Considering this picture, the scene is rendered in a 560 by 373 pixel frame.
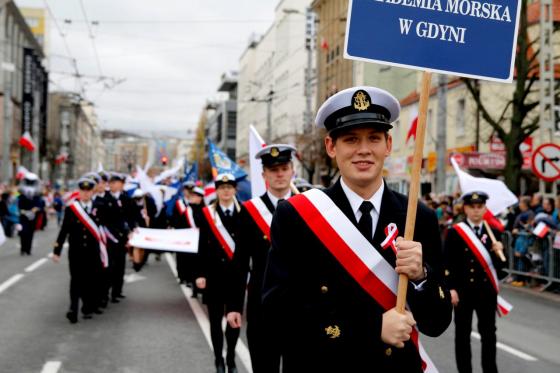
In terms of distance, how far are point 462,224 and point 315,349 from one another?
444cm

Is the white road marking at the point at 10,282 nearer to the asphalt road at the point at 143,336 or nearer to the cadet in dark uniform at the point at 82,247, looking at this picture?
the asphalt road at the point at 143,336

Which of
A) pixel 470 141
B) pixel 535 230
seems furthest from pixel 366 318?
pixel 470 141

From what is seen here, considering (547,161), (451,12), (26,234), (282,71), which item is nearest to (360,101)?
(451,12)

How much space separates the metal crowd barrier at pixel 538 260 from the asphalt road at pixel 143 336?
2.46 ft

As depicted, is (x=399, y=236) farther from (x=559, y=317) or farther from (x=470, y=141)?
(x=470, y=141)

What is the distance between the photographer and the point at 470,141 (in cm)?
3247

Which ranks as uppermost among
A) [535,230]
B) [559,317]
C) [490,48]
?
[490,48]

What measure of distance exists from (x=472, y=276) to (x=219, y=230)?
2371 mm

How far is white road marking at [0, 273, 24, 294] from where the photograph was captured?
1388cm

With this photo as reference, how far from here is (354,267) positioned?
3107 mm

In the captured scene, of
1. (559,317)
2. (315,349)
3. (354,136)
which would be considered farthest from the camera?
(559,317)

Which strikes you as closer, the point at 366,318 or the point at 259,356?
the point at 366,318

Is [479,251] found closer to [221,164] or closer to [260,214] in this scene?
[260,214]

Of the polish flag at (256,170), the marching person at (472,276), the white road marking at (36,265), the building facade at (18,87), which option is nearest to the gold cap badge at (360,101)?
the polish flag at (256,170)
